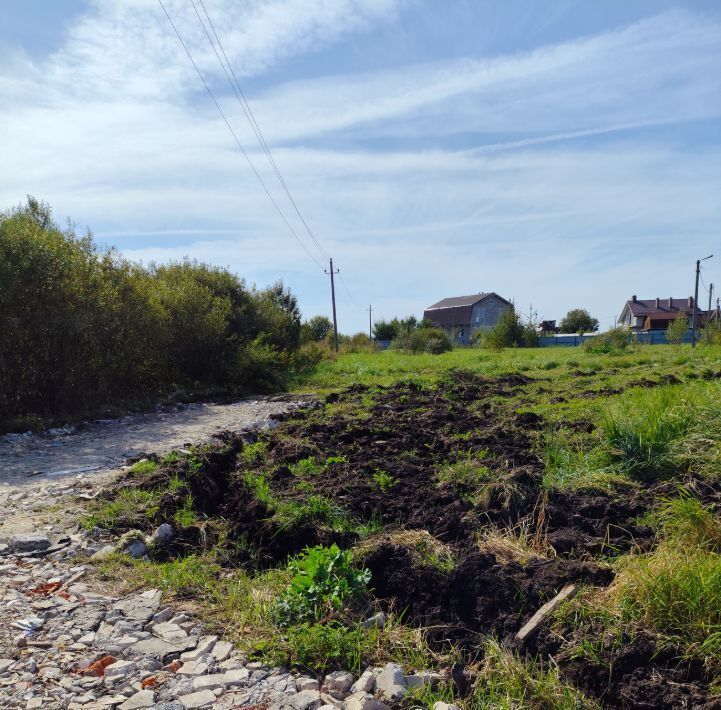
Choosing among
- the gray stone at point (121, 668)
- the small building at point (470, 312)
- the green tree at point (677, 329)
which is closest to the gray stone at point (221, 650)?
the gray stone at point (121, 668)

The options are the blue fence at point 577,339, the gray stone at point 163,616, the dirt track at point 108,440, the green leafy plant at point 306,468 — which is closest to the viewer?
the gray stone at point 163,616

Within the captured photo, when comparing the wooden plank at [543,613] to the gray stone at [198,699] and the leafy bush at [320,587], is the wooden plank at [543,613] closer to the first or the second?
the leafy bush at [320,587]

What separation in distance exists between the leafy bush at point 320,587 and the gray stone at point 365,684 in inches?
19.8

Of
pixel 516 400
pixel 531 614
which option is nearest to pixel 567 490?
pixel 531 614

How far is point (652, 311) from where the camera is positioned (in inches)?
2822

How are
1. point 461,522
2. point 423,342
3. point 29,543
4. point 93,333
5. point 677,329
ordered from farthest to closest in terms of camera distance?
1. point 423,342
2. point 677,329
3. point 93,333
4. point 29,543
5. point 461,522

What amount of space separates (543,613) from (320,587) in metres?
1.20

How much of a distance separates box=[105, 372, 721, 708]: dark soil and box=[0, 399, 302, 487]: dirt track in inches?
72.6

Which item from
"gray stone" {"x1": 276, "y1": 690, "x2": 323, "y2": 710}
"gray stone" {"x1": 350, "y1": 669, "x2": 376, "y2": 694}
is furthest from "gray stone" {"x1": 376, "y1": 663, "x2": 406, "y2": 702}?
"gray stone" {"x1": 276, "y1": 690, "x2": 323, "y2": 710}

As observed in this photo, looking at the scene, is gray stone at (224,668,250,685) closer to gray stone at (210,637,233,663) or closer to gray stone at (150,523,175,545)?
gray stone at (210,637,233,663)

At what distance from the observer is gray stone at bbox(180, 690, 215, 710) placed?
2803 millimetres

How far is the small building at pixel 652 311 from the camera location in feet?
225

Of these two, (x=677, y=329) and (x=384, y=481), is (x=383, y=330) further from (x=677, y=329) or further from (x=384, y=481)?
(x=384, y=481)

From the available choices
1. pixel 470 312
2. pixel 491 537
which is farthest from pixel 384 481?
pixel 470 312
